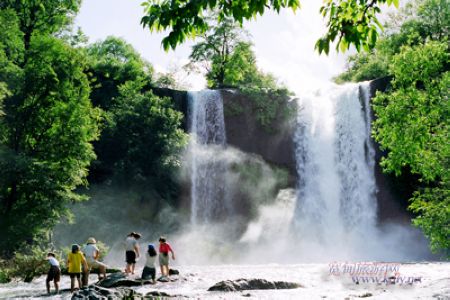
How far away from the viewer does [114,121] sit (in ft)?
108

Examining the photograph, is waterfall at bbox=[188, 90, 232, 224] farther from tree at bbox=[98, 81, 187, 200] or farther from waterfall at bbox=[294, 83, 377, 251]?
waterfall at bbox=[294, 83, 377, 251]

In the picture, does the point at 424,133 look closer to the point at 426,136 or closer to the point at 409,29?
the point at 426,136

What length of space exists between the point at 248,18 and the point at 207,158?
30997 mm

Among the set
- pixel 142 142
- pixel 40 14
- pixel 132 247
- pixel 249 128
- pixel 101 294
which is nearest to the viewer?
pixel 101 294

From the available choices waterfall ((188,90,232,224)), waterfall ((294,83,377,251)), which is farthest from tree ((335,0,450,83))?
waterfall ((188,90,232,224))

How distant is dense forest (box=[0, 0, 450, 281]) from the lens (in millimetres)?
15780

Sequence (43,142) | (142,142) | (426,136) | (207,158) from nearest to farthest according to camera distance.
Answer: (426,136) < (43,142) < (142,142) < (207,158)

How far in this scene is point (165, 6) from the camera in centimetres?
487

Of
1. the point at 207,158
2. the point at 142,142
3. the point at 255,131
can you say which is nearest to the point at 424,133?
the point at 142,142

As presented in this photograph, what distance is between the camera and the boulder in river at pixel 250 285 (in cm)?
1397

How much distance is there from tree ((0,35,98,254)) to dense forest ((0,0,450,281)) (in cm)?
5

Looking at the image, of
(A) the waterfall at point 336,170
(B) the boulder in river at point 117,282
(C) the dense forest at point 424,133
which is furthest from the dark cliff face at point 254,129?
(B) the boulder in river at point 117,282

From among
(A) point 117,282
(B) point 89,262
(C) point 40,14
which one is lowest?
(A) point 117,282

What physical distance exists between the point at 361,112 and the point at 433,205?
20306 mm
